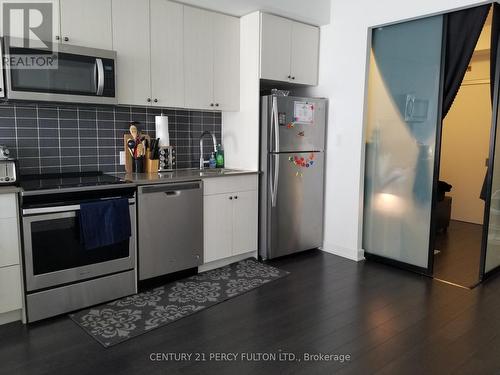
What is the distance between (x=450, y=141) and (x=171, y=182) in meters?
4.45

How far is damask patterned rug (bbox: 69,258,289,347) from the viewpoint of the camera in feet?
8.39

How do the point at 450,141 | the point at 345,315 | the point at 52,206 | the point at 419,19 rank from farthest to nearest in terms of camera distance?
the point at 450,141 → the point at 419,19 → the point at 345,315 → the point at 52,206

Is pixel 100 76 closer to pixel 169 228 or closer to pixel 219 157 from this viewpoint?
pixel 169 228

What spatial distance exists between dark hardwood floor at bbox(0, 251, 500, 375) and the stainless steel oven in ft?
0.59

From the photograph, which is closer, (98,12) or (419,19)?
(98,12)

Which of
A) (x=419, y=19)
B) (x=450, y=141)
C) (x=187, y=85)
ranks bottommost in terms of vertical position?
(x=450, y=141)

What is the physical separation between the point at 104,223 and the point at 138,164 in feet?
2.81

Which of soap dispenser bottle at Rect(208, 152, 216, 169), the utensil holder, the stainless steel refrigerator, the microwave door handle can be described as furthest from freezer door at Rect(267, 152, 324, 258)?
the microwave door handle

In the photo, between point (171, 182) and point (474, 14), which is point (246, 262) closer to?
point (171, 182)

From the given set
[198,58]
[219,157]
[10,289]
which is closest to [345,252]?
[219,157]

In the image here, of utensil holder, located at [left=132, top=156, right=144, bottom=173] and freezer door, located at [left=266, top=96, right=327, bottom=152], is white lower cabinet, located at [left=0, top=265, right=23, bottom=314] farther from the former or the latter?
freezer door, located at [left=266, top=96, right=327, bottom=152]

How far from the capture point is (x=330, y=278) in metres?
3.52

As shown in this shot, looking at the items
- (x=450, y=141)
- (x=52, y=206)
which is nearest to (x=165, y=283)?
(x=52, y=206)

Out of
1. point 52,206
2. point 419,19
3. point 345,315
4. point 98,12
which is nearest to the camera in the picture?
point 52,206
